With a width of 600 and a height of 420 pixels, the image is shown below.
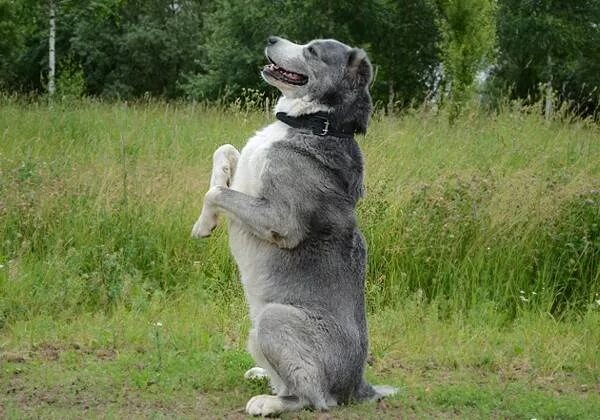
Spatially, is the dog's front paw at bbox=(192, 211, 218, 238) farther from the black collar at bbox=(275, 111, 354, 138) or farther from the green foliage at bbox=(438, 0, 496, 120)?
the green foliage at bbox=(438, 0, 496, 120)

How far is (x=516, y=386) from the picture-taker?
5.94m

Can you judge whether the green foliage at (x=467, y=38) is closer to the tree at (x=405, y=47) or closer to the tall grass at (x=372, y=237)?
the tall grass at (x=372, y=237)

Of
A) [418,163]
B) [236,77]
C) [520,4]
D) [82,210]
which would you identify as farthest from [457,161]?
[236,77]

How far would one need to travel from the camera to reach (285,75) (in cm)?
535

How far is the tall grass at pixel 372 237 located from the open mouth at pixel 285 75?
270 centimetres

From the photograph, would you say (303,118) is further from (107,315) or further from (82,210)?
(82,210)

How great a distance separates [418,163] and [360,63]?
181 inches

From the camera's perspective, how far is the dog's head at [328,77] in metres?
5.28

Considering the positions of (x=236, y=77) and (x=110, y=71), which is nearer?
(x=236, y=77)

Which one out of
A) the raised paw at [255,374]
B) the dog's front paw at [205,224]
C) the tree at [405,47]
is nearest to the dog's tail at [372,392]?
the raised paw at [255,374]

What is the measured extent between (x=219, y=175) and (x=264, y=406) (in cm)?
148

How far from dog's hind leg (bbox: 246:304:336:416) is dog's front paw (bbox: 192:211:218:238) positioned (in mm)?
703

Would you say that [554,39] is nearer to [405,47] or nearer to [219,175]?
[405,47]

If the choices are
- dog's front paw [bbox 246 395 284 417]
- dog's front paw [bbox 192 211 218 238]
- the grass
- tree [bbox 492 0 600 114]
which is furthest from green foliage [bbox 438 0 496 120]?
dog's front paw [bbox 246 395 284 417]
